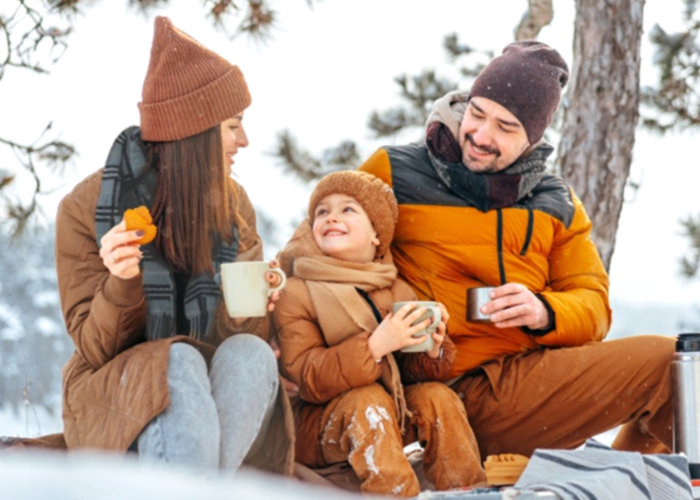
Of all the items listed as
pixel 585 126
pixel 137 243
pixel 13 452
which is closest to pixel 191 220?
pixel 137 243

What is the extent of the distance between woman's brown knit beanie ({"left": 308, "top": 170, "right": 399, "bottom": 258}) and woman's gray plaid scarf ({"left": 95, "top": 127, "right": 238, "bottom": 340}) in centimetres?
49

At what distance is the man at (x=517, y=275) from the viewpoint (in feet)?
10.2

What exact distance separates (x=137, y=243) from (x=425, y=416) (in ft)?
3.18

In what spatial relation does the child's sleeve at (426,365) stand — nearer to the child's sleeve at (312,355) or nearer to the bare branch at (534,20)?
the child's sleeve at (312,355)

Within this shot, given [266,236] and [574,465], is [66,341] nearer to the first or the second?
[266,236]

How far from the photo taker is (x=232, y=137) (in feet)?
8.93

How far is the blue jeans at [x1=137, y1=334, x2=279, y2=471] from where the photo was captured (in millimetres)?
2246

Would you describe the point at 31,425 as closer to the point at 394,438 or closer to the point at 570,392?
the point at 570,392

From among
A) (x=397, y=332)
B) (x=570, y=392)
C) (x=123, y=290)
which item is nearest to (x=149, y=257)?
(x=123, y=290)

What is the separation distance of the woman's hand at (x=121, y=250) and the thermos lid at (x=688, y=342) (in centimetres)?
156

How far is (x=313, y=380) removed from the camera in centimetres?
274

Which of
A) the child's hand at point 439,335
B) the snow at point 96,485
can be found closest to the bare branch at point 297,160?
the child's hand at point 439,335

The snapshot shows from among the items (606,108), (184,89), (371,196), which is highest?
(606,108)

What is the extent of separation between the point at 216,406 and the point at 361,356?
475 millimetres
